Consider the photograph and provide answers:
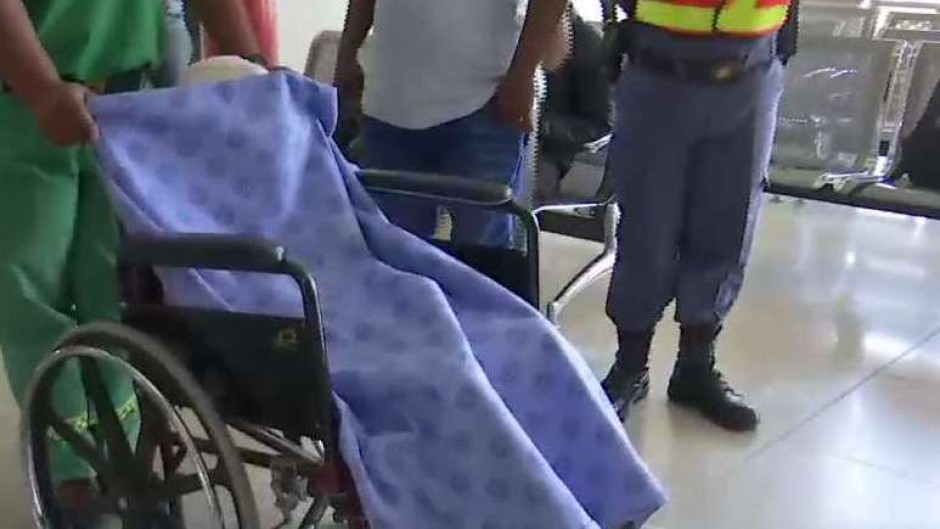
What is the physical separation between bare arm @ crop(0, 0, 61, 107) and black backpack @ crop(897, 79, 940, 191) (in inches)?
88.7

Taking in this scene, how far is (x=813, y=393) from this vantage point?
279 cm

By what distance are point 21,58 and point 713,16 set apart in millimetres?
1189

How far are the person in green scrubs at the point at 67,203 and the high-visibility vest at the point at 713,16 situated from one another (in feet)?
2.43

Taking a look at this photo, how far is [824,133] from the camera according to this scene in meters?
3.51

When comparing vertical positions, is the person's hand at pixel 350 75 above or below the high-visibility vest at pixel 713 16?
below

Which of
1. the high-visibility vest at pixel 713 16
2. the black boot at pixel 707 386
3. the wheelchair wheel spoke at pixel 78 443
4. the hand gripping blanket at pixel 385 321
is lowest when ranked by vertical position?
the black boot at pixel 707 386

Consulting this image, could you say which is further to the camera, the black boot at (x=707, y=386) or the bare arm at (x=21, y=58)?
the black boot at (x=707, y=386)

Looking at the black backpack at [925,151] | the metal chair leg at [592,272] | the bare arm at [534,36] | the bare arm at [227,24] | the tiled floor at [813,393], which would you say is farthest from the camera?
the black backpack at [925,151]

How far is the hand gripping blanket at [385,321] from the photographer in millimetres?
1506

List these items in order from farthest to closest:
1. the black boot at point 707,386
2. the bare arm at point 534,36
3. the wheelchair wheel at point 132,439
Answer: the black boot at point 707,386 < the bare arm at point 534,36 < the wheelchair wheel at point 132,439

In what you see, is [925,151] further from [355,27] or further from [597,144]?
[355,27]

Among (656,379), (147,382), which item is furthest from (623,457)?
(656,379)

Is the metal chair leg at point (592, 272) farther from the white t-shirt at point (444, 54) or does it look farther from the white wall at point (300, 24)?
the white wall at point (300, 24)

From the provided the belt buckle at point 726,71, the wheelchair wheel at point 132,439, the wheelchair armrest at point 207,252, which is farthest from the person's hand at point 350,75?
the wheelchair armrest at point 207,252
